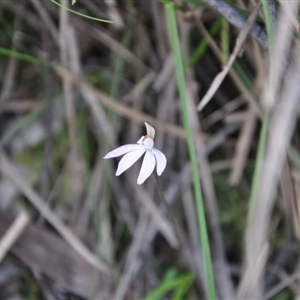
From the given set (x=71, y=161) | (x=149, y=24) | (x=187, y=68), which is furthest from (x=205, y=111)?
(x=71, y=161)

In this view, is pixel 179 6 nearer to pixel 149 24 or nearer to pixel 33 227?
pixel 149 24

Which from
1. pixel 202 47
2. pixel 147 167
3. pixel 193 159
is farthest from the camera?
pixel 202 47

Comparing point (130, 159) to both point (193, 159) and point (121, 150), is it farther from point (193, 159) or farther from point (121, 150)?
point (193, 159)

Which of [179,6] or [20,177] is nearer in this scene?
[179,6]

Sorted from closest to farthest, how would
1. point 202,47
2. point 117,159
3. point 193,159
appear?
1. point 193,159
2. point 202,47
3. point 117,159

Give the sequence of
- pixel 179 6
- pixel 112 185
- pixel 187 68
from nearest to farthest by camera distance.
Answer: pixel 179 6 < pixel 187 68 < pixel 112 185

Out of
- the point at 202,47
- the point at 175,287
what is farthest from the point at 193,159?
the point at 175,287
